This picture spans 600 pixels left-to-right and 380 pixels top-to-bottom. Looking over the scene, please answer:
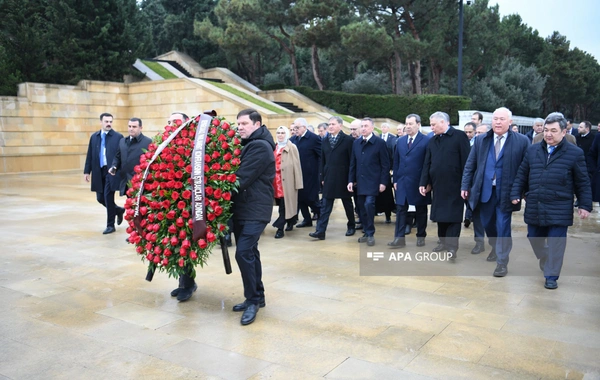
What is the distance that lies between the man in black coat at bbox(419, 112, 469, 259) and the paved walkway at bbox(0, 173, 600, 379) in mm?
495

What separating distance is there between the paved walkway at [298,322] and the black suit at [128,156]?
3.55 ft

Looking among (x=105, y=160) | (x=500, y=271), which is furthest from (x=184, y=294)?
(x=105, y=160)

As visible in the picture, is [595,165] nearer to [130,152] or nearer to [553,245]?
[553,245]

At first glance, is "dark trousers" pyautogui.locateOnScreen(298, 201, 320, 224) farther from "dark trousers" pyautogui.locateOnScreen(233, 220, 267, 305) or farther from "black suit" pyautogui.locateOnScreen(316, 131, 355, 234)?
"dark trousers" pyautogui.locateOnScreen(233, 220, 267, 305)

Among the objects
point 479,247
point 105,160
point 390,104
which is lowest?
point 479,247

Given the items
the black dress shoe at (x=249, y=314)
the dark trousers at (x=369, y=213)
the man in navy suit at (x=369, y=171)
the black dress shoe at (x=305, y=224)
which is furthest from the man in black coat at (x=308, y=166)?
the black dress shoe at (x=249, y=314)

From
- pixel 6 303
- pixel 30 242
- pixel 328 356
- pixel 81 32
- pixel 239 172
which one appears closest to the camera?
pixel 328 356

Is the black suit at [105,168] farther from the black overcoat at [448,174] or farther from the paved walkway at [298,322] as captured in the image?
the black overcoat at [448,174]

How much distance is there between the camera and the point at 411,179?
7398mm

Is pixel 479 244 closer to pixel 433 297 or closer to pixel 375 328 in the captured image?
pixel 433 297

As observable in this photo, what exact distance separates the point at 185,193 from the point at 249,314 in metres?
1.18

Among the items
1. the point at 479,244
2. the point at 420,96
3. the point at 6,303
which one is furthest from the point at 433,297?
the point at 420,96

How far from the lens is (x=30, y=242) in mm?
7953

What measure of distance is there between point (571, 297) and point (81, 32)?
22068mm
